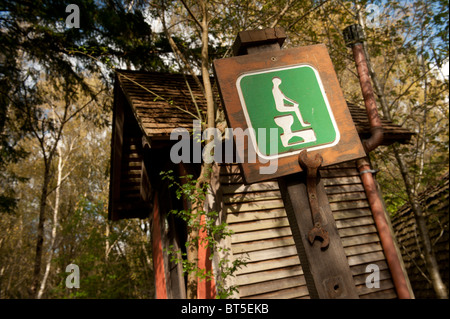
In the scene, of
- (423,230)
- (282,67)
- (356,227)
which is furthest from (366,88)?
(282,67)

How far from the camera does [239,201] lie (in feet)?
15.9

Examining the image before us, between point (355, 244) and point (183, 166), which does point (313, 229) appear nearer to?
point (183, 166)

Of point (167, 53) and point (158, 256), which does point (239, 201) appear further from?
point (167, 53)

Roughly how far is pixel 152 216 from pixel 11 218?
14795 mm

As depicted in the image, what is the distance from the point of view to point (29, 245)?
1995 cm

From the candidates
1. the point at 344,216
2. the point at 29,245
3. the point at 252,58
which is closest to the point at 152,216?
the point at 344,216

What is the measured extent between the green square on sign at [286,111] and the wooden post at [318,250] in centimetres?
18

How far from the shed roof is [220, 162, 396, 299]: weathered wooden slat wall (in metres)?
1.11

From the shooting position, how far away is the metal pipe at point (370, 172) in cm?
526

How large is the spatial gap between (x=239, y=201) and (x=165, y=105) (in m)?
2.08

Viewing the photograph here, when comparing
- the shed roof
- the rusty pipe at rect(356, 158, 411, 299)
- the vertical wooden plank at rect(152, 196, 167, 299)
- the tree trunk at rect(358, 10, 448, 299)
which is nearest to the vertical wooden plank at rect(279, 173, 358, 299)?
the shed roof

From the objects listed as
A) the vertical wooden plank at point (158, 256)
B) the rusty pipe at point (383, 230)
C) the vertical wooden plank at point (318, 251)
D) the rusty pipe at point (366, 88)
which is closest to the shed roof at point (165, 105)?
the rusty pipe at point (366, 88)

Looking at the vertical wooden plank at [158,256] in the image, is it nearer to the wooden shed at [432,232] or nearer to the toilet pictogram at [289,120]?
the wooden shed at [432,232]

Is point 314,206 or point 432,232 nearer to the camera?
point 314,206
